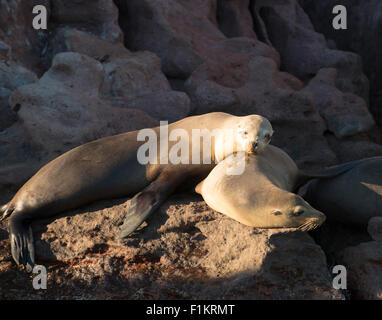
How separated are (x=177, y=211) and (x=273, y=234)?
2.44 feet

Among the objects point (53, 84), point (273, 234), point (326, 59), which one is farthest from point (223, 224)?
point (326, 59)

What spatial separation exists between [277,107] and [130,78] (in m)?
1.80

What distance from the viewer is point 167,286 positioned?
2.68m

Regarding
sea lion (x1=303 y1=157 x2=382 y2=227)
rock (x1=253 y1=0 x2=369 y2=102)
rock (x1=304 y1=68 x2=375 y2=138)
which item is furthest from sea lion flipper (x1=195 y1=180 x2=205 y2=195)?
rock (x1=253 y1=0 x2=369 y2=102)

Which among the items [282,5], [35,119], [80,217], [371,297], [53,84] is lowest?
[371,297]

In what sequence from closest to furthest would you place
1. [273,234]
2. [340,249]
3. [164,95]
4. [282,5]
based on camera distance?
[273,234], [340,249], [164,95], [282,5]

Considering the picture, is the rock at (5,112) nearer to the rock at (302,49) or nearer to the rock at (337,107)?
the rock at (337,107)

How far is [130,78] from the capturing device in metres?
5.41

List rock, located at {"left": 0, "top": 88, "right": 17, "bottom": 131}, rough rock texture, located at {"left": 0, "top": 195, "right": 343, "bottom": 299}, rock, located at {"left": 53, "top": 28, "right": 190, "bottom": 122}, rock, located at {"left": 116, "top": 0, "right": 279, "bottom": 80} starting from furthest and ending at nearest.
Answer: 1. rock, located at {"left": 116, "top": 0, "right": 279, "bottom": 80}
2. rock, located at {"left": 53, "top": 28, "right": 190, "bottom": 122}
3. rock, located at {"left": 0, "top": 88, "right": 17, "bottom": 131}
4. rough rock texture, located at {"left": 0, "top": 195, "right": 343, "bottom": 299}

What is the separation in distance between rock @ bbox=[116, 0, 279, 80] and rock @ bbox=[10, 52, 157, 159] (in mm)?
1286

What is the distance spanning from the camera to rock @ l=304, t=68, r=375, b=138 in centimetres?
595

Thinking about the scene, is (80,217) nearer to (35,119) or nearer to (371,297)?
(35,119)

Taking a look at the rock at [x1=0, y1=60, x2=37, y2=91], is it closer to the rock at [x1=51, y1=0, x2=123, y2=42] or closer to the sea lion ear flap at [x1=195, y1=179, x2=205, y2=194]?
the rock at [x1=51, y1=0, x2=123, y2=42]

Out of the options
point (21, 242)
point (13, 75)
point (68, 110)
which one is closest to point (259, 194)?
point (21, 242)
